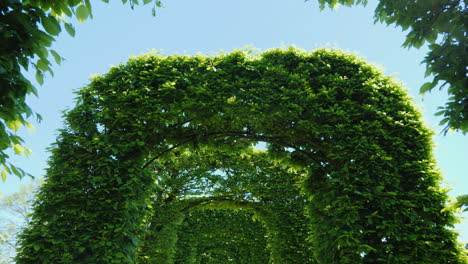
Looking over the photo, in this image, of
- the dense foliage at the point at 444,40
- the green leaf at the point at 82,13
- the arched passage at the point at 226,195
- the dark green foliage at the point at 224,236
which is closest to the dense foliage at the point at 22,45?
the green leaf at the point at 82,13

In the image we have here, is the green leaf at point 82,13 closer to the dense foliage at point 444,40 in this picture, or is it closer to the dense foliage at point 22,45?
the dense foliage at point 22,45

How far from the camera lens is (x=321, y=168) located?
6633mm

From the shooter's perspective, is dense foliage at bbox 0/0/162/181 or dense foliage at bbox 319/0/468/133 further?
dense foliage at bbox 319/0/468/133

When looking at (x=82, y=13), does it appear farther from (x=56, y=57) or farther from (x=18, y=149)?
(x=18, y=149)

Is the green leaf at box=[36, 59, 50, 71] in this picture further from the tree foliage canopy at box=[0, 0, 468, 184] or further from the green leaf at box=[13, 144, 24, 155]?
the green leaf at box=[13, 144, 24, 155]

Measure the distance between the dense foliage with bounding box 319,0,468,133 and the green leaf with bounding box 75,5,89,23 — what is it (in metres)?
3.06

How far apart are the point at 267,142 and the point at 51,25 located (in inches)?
200

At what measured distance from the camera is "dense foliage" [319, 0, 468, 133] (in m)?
2.96

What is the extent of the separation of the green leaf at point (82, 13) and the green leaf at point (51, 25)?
0.57ft

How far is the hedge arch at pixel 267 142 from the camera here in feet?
16.8

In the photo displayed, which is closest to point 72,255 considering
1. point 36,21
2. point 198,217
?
point 36,21

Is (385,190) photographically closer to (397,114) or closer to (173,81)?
(397,114)

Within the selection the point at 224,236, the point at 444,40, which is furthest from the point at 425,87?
the point at 224,236

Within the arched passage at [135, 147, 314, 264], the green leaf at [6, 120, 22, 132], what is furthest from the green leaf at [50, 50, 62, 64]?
the arched passage at [135, 147, 314, 264]
